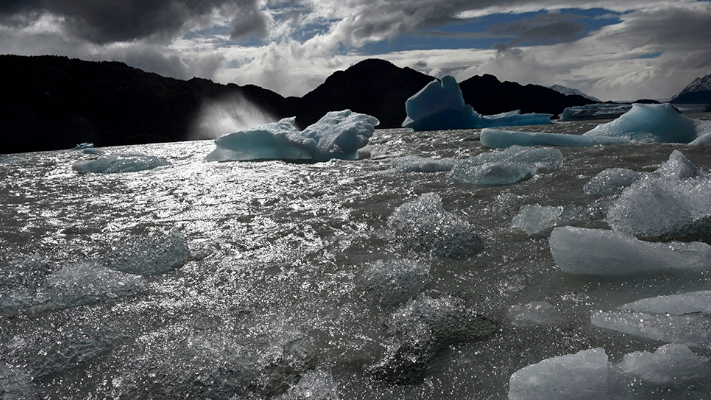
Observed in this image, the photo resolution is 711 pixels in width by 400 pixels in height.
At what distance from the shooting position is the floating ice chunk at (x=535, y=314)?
5.43 feet

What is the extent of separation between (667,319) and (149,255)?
2.60 meters

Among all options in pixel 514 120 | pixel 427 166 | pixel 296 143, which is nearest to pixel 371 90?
pixel 514 120

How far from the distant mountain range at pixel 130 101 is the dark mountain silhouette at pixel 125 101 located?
0.27 feet

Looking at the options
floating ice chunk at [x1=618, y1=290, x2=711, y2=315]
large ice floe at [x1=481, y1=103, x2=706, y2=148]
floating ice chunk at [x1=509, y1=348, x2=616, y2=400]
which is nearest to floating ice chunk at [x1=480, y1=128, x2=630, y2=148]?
large ice floe at [x1=481, y1=103, x2=706, y2=148]

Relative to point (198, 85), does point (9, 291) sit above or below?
below

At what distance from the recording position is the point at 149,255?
2.60 metres

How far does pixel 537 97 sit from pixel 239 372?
7516cm

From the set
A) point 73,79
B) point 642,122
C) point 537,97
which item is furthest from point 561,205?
point 537,97

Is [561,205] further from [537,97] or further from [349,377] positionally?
[537,97]

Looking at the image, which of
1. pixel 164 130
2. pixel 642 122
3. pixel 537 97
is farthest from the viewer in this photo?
pixel 537 97

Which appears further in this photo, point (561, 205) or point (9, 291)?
point (561, 205)

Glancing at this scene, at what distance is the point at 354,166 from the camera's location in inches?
268

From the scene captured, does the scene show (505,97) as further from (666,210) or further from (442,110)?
(666,210)

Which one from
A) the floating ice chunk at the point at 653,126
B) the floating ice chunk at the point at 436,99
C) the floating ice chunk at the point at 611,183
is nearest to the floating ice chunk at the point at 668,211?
the floating ice chunk at the point at 611,183
